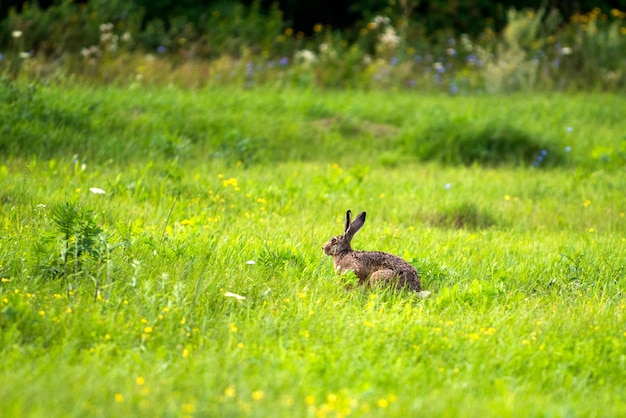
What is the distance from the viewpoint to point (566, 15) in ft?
80.3

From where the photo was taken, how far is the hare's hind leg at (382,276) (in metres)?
5.32

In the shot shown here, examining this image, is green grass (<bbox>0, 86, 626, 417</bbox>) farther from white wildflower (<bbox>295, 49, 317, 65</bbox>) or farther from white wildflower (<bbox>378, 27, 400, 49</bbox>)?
white wildflower (<bbox>378, 27, 400, 49</bbox>)

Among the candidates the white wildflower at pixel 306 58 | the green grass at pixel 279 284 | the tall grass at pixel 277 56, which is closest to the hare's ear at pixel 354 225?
the green grass at pixel 279 284

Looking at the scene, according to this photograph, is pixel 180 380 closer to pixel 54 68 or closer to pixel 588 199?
pixel 588 199

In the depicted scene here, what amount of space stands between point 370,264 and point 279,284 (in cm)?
65

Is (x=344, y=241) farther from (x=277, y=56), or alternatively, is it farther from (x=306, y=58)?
(x=277, y=56)

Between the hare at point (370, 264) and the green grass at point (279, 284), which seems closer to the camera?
the green grass at point (279, 284)

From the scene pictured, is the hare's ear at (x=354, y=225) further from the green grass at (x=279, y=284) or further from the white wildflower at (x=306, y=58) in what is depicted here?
the white wildflower at (x=306, y=58)

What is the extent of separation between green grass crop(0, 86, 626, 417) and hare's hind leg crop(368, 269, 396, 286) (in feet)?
0.35

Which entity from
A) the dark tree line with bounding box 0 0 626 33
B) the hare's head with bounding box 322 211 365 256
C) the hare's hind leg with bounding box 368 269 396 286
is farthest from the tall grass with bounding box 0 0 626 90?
the hare's hind leg with bounding box 368 269 396 286

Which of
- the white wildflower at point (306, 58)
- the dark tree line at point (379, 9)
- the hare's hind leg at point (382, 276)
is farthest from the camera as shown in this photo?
the dark tree line at point (379, 9)

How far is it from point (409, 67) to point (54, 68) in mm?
6720

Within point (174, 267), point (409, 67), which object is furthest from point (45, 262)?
point (409, 67)

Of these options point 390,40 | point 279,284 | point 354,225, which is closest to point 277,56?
point 390,40
